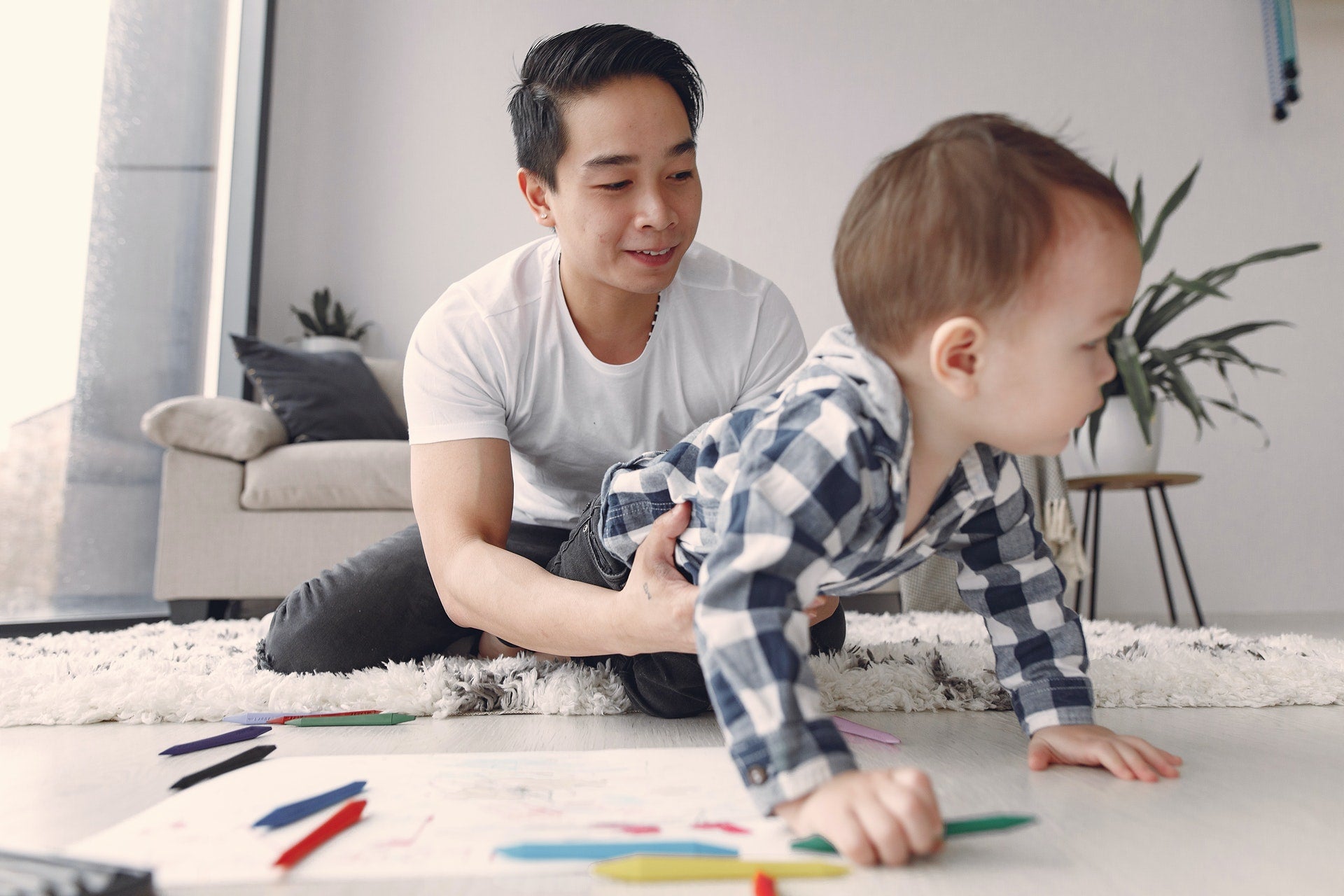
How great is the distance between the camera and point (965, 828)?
1.70ft

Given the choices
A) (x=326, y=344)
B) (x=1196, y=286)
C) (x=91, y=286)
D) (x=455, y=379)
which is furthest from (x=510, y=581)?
(x=326, y=344)

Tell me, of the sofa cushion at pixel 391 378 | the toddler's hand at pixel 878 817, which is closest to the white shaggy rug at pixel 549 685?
the toddler's hand at pixel 878 817

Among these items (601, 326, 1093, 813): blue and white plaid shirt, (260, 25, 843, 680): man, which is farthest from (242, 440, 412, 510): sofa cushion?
(601, 326, 1093, 813): blue and white plaid shirt

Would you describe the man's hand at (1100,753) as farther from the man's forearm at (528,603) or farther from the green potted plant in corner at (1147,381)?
the green potted plant in corner at (1147,381)

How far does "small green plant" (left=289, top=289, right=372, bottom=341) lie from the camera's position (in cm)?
301

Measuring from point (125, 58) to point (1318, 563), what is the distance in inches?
153

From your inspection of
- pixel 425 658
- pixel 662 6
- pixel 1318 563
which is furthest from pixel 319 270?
pixel 1318 563

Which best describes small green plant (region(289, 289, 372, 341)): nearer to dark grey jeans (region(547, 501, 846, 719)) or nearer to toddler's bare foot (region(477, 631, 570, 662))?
toddler's bare foot (region(477, 631, 570, 662))

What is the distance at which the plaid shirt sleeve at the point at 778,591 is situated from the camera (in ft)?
1.76

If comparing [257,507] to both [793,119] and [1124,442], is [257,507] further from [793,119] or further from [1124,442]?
[793,119]

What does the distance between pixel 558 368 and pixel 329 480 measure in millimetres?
1229

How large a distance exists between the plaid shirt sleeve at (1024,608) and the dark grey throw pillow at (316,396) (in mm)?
1995

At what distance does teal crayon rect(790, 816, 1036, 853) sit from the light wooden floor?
12 mm

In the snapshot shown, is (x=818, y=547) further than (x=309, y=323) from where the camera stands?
No
